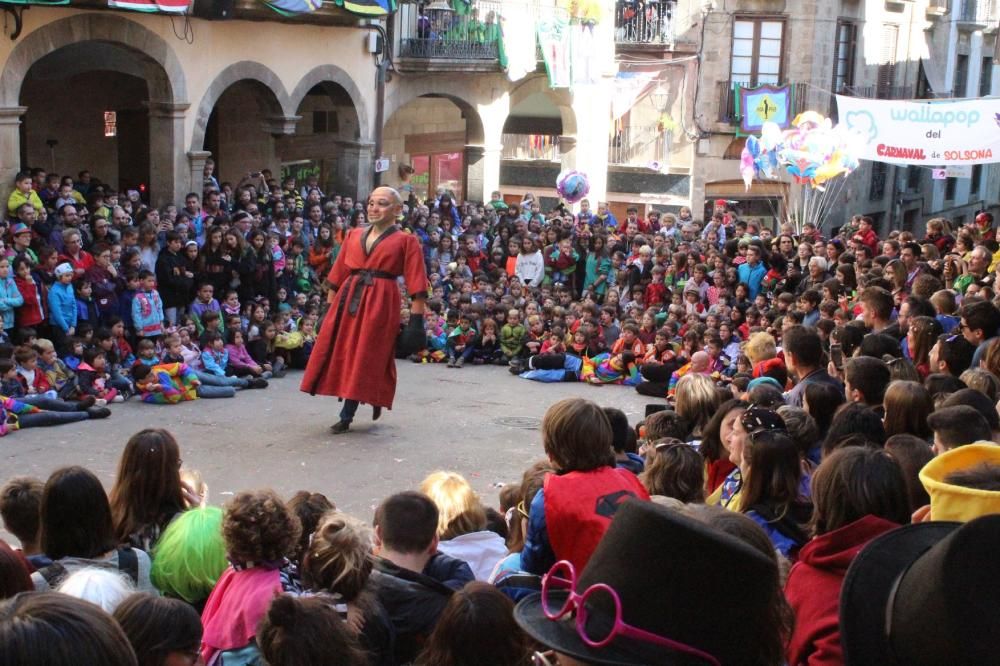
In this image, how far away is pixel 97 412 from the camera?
10.2 m

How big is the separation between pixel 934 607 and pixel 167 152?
1394cm

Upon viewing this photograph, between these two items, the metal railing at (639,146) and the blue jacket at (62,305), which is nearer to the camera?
the blue jacket at (62,305)

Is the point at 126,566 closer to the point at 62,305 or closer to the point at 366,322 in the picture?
the point at 366,322

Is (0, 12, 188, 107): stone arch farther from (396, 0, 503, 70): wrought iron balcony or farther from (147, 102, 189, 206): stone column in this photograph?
(396, 0, 503, 70): wrought iron balcony

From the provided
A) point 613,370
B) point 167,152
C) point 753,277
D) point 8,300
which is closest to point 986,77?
point 753,277

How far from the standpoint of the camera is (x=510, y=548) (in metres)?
4.27

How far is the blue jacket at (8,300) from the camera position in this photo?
10500 millimetres

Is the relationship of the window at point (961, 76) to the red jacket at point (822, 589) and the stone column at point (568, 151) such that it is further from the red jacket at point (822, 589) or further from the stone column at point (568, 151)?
the red jacket at point (822, 589)

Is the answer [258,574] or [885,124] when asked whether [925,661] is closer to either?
[258,574]

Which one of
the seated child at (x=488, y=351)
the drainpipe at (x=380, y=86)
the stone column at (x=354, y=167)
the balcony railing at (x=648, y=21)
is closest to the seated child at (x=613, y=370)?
the seated child at (x=488, y=351)

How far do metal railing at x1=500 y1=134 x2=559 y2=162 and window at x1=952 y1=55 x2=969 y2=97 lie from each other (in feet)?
34.0

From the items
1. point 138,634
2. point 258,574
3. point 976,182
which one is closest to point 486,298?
point 258,574

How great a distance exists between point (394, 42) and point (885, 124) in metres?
8.13

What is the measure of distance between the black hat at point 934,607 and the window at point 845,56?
25649 mm
